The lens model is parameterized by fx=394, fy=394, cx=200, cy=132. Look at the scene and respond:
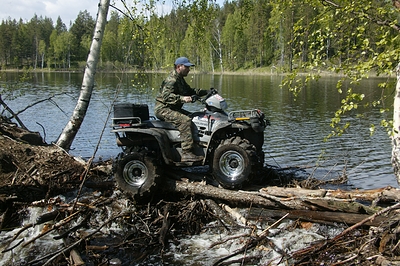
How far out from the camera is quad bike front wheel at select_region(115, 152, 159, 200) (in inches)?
295

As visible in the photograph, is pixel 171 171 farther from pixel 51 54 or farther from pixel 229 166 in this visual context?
pixel 51 54

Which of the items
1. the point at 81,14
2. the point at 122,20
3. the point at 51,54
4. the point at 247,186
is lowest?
the point at 247,186

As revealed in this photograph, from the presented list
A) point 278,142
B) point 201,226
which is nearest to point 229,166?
point 201,226

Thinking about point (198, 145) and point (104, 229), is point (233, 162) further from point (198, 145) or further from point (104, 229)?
point (104, 229)

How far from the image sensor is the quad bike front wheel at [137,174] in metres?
7.50

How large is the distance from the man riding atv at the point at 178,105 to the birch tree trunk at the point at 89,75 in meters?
2.34

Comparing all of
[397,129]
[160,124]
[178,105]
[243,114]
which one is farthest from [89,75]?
[397,129]

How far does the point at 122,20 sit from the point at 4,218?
5.98 metres

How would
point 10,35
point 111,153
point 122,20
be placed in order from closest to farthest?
1. point 122,20
2. point 111,153
3. point 10,35

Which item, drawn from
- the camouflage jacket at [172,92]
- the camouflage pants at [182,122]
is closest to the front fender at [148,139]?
the camouflage pants at [182,122]

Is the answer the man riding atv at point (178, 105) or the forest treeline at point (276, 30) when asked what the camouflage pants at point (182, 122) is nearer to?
the man riding atv at point (178, 105)

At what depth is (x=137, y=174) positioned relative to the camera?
7.81 metres

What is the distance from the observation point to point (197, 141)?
795cm

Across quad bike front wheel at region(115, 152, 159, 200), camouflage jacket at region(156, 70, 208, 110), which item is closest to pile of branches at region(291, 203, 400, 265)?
quad bike front wheel at region(115, 152, 159, 200)
